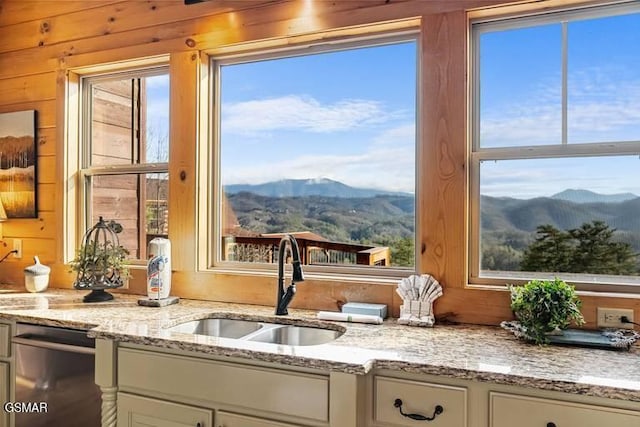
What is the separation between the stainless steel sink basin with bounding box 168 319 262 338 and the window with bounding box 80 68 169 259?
0.78 metres

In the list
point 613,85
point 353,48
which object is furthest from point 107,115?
→ point 613,85

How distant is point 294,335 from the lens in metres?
2.04

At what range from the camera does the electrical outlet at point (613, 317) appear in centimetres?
175

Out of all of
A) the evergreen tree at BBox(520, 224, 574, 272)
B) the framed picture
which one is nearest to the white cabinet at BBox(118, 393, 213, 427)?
the evergreen tree at BBox(520, 224, 574, 272)

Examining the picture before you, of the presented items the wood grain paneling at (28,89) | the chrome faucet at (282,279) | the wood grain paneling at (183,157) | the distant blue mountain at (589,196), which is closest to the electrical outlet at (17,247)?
the wood grain paneling at (28,89)

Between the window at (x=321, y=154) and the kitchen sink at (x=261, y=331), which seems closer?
the kitchen sink at (x=261, y=331)

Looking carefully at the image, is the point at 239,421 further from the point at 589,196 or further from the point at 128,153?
the point at 128,153

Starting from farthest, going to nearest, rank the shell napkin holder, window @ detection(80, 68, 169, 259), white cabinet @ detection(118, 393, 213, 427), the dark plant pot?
window @ detection(80, 68, 169, 259) < the dark plant pot < the shell napkin holder < white cabinet @ detection(118, 393, 213, 427)

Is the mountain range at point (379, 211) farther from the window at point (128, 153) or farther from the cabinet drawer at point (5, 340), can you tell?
the cabinet drawer at point (5, 340)

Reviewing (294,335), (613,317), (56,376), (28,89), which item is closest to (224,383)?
(294,335)

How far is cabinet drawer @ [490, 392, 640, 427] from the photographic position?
1.25m

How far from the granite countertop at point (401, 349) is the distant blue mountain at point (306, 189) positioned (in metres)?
0.60

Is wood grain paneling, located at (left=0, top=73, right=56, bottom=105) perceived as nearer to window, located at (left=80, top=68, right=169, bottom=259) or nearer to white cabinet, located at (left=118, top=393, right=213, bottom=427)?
window, located at (left=80, top=68, right=169, bottom=259)

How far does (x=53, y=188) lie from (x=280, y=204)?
152 centimetres
